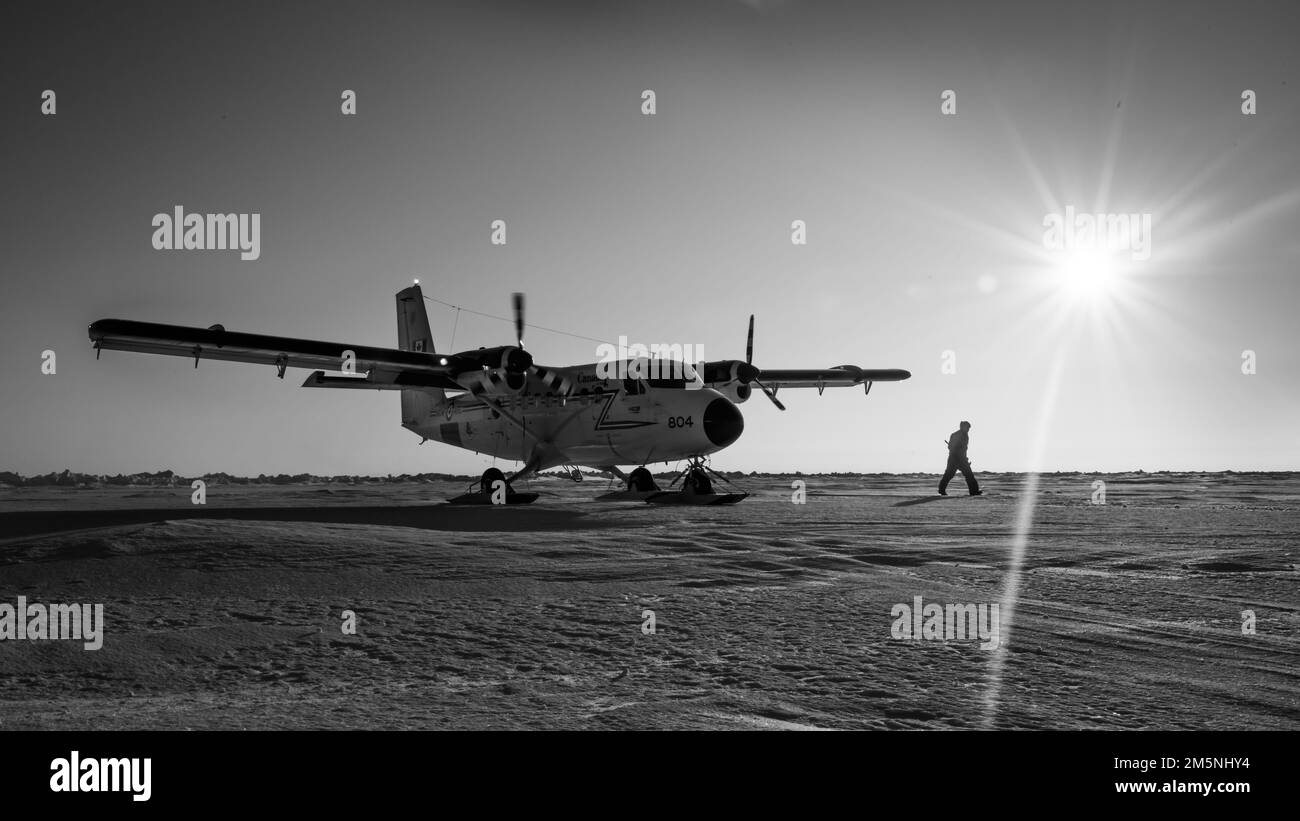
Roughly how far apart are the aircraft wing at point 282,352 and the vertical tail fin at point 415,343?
3151 millimetres

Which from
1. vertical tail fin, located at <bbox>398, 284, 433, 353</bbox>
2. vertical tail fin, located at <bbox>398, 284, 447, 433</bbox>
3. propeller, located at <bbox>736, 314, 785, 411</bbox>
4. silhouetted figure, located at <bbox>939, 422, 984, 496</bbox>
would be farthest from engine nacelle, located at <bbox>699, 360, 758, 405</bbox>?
vertical tail fin, located at <bbox>398, 284, 433, 353</bbox>

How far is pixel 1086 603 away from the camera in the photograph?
193 inches

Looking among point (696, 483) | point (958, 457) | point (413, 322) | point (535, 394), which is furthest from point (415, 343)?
point (958, 457)

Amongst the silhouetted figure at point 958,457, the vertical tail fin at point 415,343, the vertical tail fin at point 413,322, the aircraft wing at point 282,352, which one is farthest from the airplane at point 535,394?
the silhouetted figure at point 958,457

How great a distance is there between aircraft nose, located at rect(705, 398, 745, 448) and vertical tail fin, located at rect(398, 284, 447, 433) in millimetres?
9812

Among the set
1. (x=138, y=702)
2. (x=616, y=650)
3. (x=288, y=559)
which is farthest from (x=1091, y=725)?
(x=288, y=559)

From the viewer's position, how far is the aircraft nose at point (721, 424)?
16.2 meters

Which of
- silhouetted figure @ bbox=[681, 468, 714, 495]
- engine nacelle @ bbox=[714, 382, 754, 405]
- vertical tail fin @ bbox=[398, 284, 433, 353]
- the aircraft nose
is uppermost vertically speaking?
vertical tail fin @ bbox=[398, 284, 433, 353]

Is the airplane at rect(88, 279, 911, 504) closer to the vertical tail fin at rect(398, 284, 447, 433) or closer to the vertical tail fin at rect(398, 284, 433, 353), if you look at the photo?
the vertical tail fin at rect(398, 284, 447, 433)

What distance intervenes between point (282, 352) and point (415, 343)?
8648 millimetres

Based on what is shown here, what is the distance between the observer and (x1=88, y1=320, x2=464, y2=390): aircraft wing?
552 inches

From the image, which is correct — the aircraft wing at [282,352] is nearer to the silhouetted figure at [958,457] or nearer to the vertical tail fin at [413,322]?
the vertical tail fin at [413,322]
